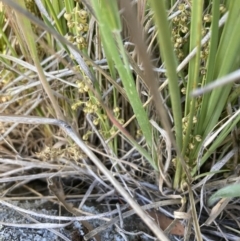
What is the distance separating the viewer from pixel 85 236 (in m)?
0.53

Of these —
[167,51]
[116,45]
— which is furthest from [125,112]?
[167,51]

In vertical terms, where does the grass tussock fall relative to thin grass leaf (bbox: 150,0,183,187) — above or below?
below

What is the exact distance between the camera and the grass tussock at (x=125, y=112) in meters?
0.45

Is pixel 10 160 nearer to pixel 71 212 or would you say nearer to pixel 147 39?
pixel 71 212

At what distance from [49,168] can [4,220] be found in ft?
0.36

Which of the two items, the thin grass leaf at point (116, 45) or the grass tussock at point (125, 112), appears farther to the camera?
the grass tussock at point (125, 112)

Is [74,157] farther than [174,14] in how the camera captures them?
Yes

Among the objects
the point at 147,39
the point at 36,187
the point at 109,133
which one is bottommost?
the point at 36,187

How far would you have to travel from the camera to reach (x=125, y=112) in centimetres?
59

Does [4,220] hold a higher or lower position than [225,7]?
lower

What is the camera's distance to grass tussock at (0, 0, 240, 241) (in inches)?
17.7

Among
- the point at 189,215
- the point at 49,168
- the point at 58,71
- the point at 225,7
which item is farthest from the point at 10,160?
the point at 225,7

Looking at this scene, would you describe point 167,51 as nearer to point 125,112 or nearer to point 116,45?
point 116,45

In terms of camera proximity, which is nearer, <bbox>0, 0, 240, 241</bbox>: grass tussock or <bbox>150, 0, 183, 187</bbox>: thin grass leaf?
<bbox>150, 0, 183, 187</bbox>: thin grass leaf
